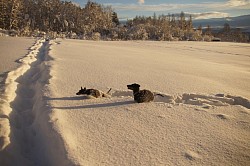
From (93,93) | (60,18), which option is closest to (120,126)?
(93,93)

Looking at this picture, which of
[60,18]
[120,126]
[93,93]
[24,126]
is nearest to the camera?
[120,126]

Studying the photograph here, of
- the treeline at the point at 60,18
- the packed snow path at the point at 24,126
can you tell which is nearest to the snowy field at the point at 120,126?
the packed snow path at the point at 24,126

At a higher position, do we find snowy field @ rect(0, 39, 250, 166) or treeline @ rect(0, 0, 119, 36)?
treeline @ rect(0, 0, 119, 36)

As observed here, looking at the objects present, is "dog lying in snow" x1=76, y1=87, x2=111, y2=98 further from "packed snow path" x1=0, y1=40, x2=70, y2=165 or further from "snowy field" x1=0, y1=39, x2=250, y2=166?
"packed snow path" x1=0, y1=40, x2=70, y2=165

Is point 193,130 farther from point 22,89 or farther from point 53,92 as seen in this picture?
point 22,89

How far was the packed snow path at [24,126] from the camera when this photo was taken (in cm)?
237

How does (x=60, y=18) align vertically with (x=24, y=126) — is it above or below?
above

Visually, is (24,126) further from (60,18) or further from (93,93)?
(60,18)

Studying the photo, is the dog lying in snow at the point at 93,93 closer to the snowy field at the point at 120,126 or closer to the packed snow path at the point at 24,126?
the snowy field at the point at 120,126

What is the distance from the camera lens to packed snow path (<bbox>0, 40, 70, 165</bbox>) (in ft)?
7.76

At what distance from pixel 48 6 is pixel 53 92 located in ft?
131

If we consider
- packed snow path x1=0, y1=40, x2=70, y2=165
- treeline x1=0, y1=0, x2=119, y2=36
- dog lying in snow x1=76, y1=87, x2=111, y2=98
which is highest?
treeline x1=0, y1=0, x2=119, y2=36

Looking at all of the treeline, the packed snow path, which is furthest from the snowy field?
the treeline

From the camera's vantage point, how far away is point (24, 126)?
3.02 meters
